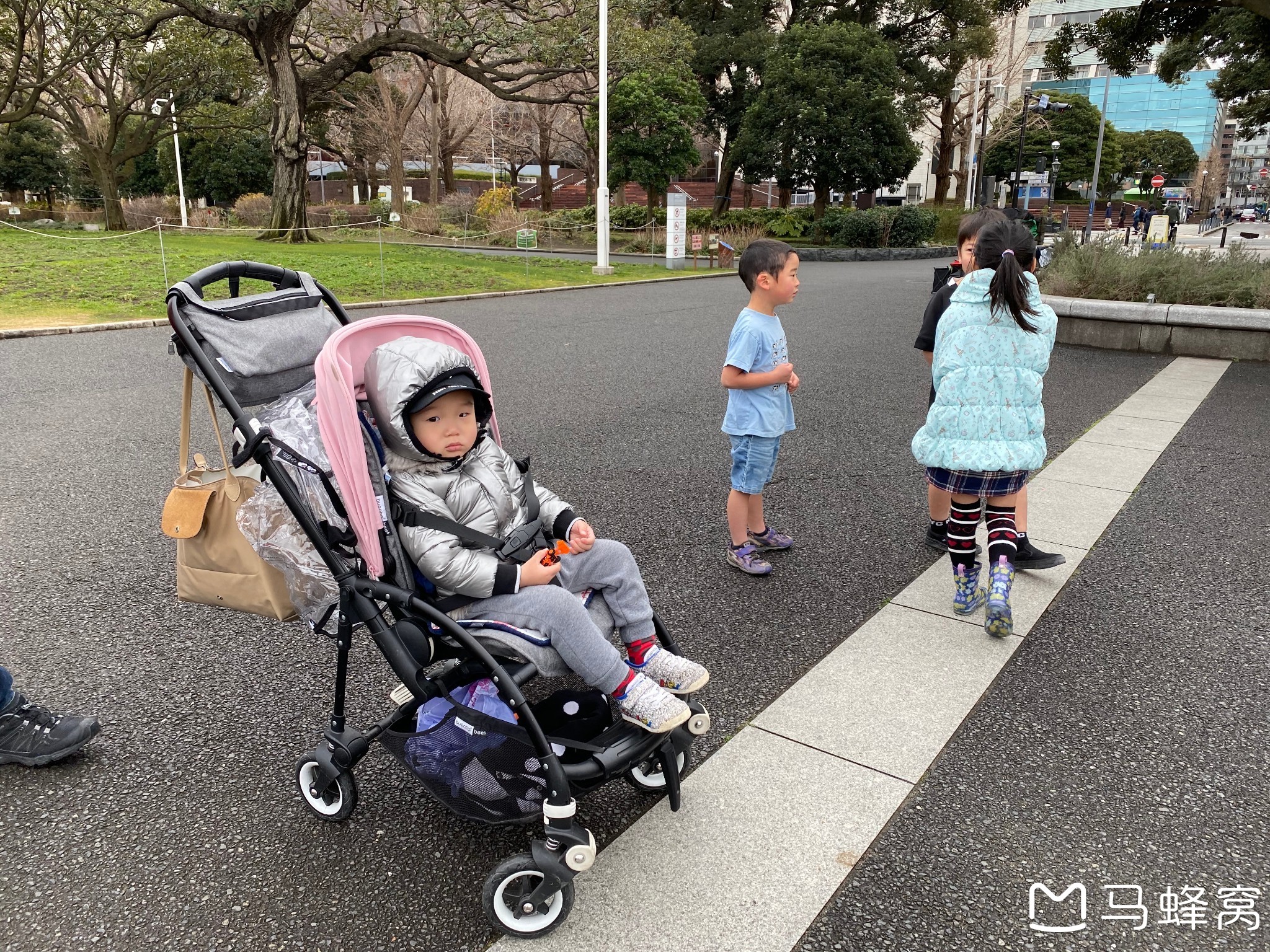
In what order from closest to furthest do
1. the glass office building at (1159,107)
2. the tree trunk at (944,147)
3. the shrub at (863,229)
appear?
the shrub at (863,229) → the tree trunk at (944,147) → the glass office building at (1159,107)

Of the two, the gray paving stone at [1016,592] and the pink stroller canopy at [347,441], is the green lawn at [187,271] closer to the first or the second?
the pink stroller canopy at [347,441]

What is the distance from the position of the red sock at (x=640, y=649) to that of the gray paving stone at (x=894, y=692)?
0.72 meters

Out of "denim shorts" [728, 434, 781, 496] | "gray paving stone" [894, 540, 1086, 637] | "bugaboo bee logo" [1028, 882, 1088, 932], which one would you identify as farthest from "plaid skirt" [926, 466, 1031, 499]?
"bugaboo bee logo" [1028, 882, 1088, 932]

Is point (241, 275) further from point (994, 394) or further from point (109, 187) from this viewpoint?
point (109, 187)

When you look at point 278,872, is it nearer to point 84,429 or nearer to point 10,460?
point 10,460

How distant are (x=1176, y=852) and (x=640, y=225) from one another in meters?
33.3

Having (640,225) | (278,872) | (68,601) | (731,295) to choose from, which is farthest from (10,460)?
(640,225)

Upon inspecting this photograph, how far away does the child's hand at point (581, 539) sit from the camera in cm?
251

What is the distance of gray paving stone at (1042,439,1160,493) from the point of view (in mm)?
5770

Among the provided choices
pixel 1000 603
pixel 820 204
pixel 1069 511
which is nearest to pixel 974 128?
pixel 820 204

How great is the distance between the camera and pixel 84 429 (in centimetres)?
693

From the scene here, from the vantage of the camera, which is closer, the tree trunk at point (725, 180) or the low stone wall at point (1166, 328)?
the low stone wall at point (1166, 328)

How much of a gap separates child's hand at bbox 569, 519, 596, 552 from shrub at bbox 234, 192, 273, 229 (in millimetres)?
34686

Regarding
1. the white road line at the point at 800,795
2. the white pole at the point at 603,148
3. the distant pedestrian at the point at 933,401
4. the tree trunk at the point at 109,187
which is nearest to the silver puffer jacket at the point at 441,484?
the white road line at the point at 800,795
